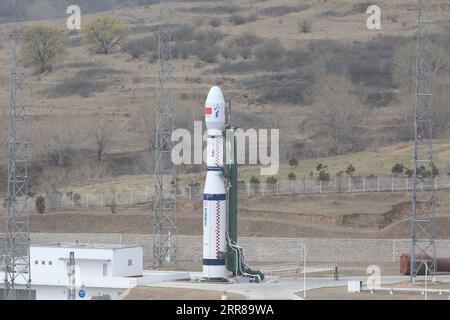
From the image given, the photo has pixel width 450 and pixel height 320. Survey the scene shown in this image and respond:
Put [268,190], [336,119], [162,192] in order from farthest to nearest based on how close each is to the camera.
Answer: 1. [336,119]
2. [268,190]
3. [162,192]

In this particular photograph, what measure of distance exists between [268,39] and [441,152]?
5121 centimetres

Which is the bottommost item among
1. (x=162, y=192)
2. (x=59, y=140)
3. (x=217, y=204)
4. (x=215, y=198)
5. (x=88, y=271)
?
(x=88, y=271)

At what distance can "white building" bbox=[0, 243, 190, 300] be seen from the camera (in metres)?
68.1

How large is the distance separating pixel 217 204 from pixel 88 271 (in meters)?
6.74

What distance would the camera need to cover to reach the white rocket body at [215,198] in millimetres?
67812

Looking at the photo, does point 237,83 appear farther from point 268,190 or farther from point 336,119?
point 268,190

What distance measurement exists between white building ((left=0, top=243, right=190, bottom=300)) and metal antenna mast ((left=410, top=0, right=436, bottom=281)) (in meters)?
10.9

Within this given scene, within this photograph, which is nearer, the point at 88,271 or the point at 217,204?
the point at 217,204

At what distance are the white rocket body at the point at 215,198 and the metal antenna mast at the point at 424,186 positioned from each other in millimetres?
8424

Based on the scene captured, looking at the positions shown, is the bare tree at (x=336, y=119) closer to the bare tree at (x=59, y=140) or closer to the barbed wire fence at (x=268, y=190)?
the barbed wire fence at (x=268, y=190)


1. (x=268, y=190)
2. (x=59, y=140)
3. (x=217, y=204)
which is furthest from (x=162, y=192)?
(x=59, y=140)

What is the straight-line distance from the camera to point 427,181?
88.0 meters

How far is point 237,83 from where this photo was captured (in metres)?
132

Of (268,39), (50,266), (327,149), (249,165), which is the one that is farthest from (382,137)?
(50,266)
